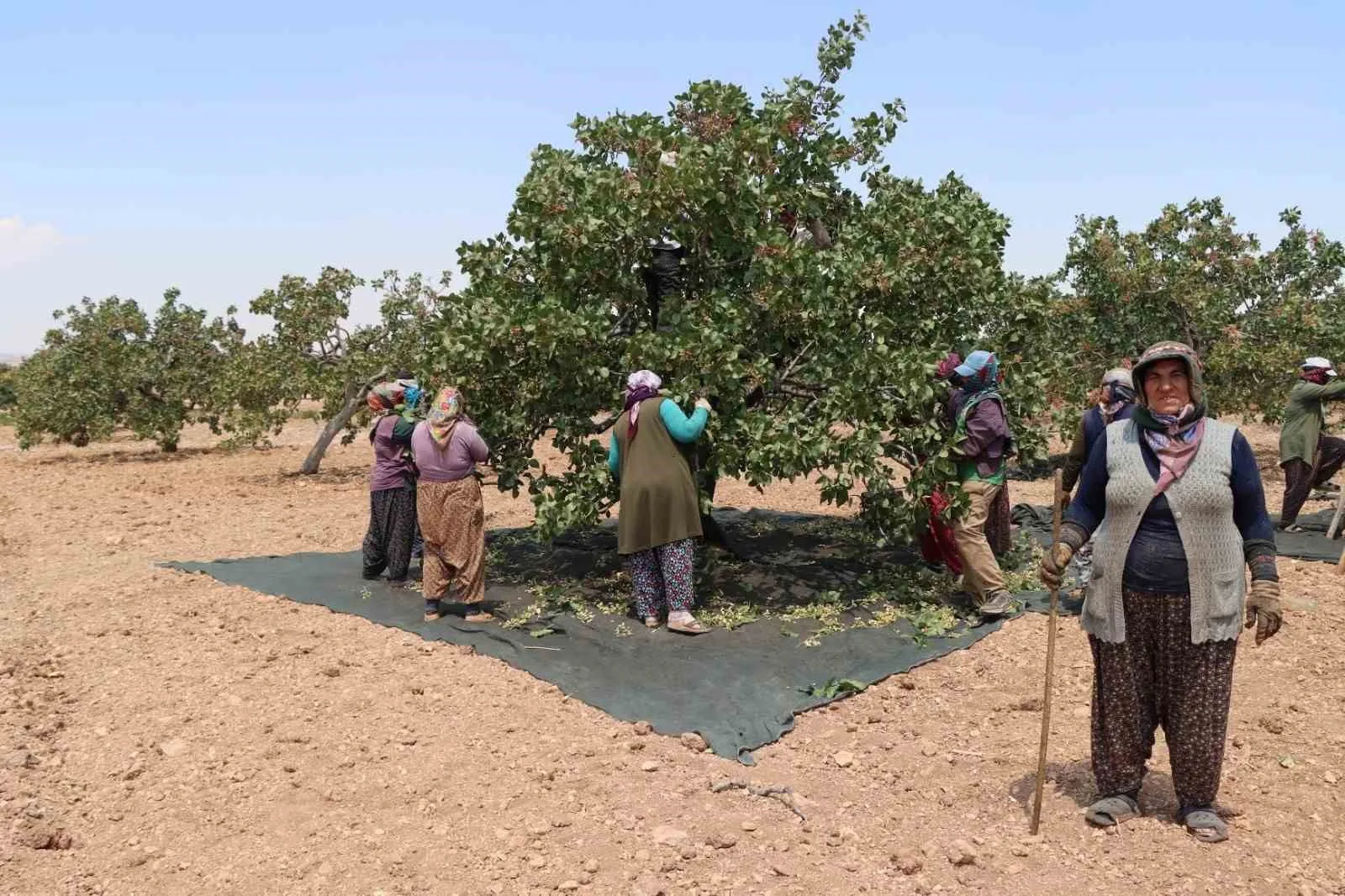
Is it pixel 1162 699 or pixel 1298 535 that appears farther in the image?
pixel 1298 535

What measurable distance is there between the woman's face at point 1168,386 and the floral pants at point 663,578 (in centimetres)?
303

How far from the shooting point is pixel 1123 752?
3570mm

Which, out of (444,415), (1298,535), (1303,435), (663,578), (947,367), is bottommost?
(663,578)

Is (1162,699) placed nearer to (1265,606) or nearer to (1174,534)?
(1265,606)

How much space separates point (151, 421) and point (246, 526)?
26.1 feet

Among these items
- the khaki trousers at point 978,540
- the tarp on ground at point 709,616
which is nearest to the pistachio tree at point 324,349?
the tarp on ground at point 709,616

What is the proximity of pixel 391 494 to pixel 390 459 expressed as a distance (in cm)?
25

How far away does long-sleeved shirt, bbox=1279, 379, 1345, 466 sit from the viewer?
8.23m

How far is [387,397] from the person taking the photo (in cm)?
711

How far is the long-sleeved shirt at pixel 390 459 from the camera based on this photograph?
705cm

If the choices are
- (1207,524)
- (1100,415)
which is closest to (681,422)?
(1100,415)

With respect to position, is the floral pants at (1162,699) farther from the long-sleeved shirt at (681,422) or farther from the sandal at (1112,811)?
the long-sleeved shirt at (681,422)

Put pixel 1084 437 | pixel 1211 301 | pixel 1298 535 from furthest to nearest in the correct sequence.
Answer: pixel 1211 301 → pixel 1298 535 → pixel 1084 437

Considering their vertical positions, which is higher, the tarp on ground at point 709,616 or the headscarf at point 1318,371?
the headscarf at point 1318,371
